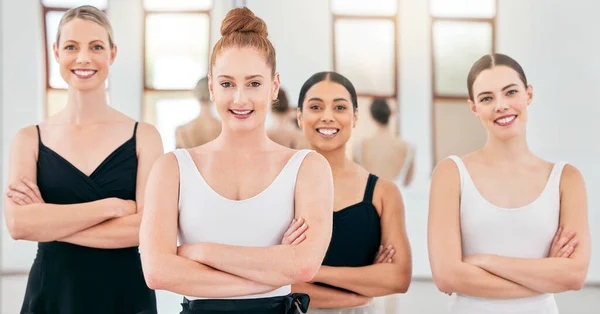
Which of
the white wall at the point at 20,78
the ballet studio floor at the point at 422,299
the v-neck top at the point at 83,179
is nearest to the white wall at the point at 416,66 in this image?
the white wall at the point at 20,78

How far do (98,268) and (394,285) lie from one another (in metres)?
1.13

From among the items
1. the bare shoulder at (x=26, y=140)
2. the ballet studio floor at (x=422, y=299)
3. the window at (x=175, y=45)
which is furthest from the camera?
the window at (x=175, y=45)

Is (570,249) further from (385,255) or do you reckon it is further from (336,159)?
(336,159)

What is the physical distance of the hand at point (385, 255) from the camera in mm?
2824

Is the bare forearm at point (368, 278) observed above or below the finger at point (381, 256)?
below

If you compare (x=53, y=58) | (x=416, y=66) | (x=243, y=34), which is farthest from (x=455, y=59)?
(x=243, y=34)

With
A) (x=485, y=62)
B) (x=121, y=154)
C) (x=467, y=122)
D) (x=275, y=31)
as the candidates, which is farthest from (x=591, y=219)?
(x=121, y=154)

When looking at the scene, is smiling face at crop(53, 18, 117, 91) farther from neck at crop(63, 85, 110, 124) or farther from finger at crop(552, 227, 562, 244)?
finger at crop(552, 227, 562, 244)

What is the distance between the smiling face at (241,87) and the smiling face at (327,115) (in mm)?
618

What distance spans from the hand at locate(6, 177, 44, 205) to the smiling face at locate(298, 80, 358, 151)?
1.05 metres

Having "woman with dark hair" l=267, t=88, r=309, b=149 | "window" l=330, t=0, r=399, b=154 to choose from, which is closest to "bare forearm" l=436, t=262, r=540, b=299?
"woman with dark hair" l=267, t=88, r=309, b=149

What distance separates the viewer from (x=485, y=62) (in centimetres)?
293

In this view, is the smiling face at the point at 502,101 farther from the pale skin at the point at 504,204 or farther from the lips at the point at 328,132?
the lips at the point at 328,132

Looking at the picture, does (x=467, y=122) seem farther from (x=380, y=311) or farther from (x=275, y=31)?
(x=380, y=311)
